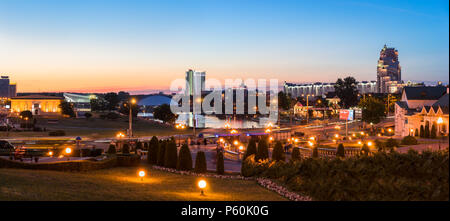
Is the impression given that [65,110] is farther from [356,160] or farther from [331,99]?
[331,99]

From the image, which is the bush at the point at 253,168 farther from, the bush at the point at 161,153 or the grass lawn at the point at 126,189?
the bush at the point at 161,153

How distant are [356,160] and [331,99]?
615 feet

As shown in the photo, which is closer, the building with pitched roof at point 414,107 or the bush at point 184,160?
the bush at point 184,160

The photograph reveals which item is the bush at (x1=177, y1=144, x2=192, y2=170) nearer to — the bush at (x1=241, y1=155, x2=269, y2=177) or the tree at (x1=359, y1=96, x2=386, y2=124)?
the bush at (x1=241, y1=155, x2=269, y2=177)

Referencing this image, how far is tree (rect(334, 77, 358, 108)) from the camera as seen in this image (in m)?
144

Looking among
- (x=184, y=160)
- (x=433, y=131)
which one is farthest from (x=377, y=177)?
(x=433, y=131)

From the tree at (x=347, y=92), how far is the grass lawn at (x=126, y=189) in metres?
132

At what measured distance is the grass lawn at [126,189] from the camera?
39.6 feet

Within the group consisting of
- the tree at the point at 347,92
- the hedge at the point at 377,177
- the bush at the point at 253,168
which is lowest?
the bush at the point at 253,168

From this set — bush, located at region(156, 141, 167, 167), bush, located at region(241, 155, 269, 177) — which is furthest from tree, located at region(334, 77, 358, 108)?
bush, located at region(241, 155, 269, 177)

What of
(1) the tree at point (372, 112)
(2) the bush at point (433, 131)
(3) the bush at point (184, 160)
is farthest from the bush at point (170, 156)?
(1) the tree at point (372, 112)

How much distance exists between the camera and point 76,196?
1202 cm

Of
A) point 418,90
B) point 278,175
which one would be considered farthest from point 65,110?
point 278,175

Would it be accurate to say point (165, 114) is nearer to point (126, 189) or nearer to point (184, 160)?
point (184, 160)
